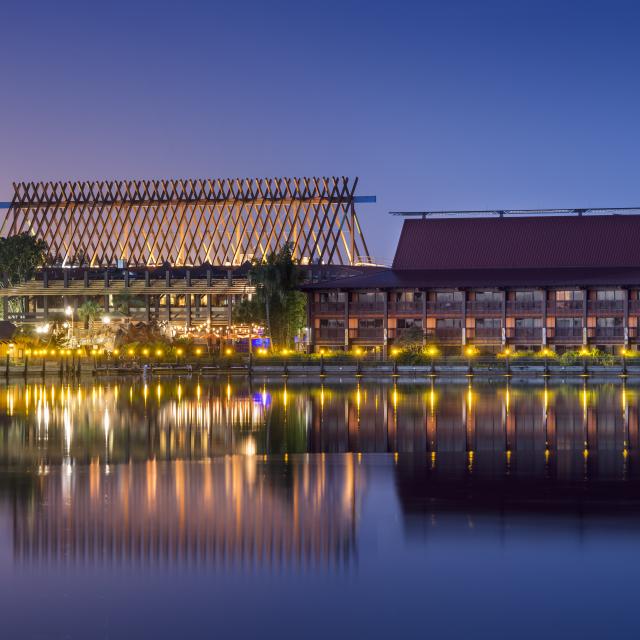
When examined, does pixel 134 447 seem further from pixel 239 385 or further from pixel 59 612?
pixel 239 385

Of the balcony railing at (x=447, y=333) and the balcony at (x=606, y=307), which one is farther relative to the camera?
the balcony railing at (x=447, y=333)

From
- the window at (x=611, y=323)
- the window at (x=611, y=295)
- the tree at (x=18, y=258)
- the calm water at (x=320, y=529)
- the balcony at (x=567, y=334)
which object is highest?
the tree at (x=18, y=258)

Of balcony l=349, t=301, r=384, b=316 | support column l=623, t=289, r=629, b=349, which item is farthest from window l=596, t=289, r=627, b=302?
balcony l=349, t=301, r=384, b=316

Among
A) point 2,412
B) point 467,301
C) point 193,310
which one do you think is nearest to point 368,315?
point 467,301

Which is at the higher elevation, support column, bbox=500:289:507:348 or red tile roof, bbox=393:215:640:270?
red tile roof, bbox=393:215:640:270

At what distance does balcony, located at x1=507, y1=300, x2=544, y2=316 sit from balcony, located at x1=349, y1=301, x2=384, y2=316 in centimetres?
977

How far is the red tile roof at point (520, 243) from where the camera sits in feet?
297

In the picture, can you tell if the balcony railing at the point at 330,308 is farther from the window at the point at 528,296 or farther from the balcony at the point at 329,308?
the window at the point at 528,296

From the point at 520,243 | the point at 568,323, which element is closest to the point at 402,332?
the point at 568,323

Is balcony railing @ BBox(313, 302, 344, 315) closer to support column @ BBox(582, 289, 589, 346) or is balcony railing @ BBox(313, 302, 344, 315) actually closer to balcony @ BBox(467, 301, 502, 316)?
balcony @ BBox(467, 301, 502, 316)

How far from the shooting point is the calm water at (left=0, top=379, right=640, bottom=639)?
15.3 metres

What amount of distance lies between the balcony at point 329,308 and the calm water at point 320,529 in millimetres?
46804

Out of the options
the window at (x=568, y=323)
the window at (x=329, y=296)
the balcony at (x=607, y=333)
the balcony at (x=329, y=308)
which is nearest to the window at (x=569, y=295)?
the window at (x=568, y=323)

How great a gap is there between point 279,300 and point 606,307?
24.5m
